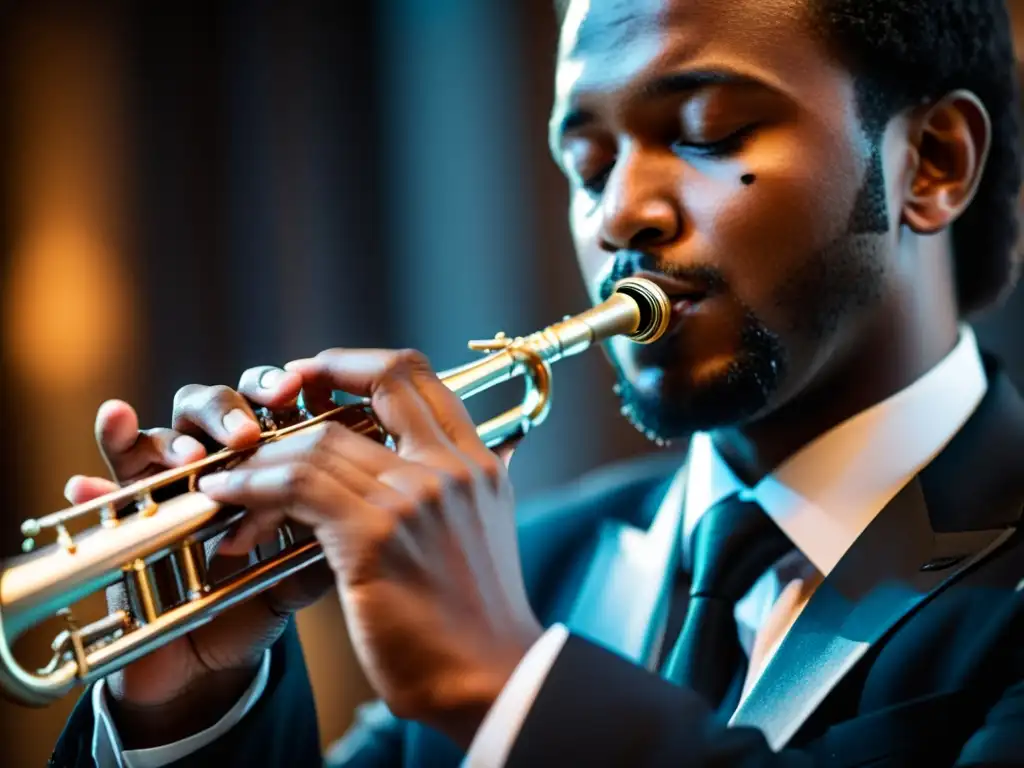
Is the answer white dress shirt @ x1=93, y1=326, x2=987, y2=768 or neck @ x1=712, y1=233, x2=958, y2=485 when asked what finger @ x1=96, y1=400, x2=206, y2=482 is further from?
neck @ x1=712, y1=233, x2=958, y2=485

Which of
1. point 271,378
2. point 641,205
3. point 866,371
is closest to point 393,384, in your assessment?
point 271,378

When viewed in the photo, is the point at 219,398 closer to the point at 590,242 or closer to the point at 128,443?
the point at 128,443

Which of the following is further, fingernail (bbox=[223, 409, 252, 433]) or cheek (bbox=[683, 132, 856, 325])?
cheek (bbox=[683, 132, 856, 325])

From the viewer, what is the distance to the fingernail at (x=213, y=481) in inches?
29.6

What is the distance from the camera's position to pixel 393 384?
29.5 inches

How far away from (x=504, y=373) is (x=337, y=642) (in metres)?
0.74

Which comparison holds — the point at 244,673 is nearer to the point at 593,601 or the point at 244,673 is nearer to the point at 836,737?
the point at 593,601

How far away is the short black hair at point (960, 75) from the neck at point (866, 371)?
0.54ft

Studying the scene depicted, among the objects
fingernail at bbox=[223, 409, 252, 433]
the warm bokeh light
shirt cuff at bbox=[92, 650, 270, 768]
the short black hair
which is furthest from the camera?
the warm bokeh light

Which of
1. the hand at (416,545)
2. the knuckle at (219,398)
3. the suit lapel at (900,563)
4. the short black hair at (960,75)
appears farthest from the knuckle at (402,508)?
the short black hair at (960,75)

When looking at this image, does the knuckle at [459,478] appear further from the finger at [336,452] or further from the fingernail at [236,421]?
the fingernail at [236,421]

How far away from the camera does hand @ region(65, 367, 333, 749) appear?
843mm

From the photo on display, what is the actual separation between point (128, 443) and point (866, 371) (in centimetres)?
72

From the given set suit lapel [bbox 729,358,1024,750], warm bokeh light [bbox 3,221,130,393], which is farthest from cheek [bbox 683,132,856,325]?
warm bokeh light [bbox 3,221,130,393]
